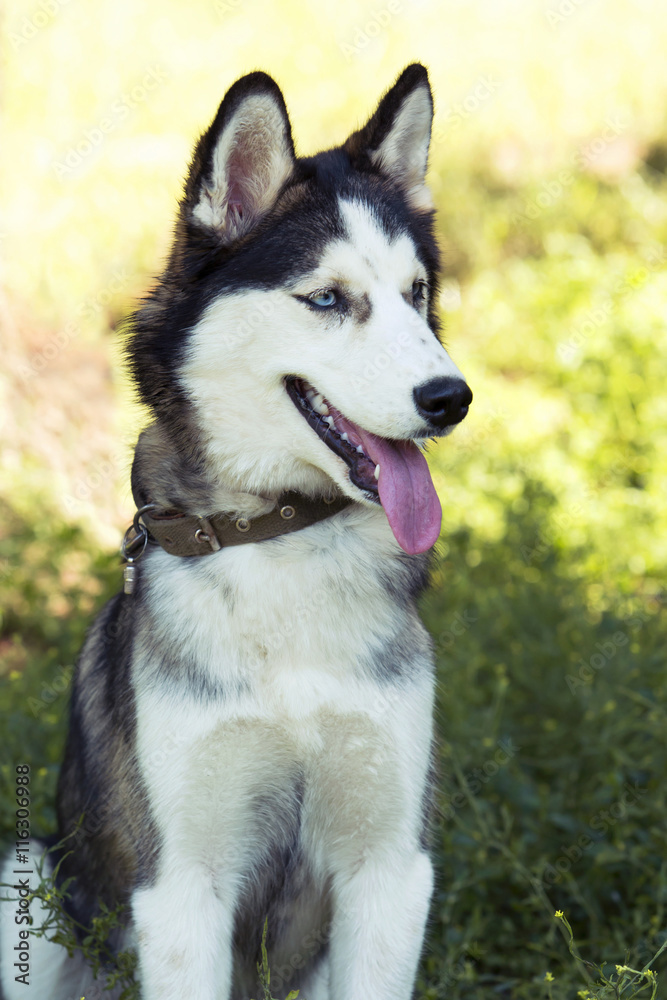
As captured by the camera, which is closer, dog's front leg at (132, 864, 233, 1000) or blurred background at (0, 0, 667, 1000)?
dog's front leg at (132, 864, 233, 1000)

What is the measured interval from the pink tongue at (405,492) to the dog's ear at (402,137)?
726 millimetres

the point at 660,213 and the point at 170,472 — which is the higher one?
the point at 170,472

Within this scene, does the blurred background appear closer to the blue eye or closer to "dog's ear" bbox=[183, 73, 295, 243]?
"dog's ear" bbox=[183, 73, 295, 243]

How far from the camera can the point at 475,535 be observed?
4.33 meters

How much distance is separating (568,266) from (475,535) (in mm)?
2687

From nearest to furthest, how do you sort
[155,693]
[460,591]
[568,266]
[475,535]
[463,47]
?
1. [155,693]
2. [460,591]
3. [475,535]
4. [568,266]
5. [463,47]

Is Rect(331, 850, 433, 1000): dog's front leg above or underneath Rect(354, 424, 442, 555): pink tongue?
underneath

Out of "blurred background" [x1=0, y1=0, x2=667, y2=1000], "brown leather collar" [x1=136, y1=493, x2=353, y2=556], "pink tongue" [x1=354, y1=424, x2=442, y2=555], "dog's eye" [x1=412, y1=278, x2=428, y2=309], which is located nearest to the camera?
"pink tongue" [x1=354, y1=424, x2=442, y2=555]

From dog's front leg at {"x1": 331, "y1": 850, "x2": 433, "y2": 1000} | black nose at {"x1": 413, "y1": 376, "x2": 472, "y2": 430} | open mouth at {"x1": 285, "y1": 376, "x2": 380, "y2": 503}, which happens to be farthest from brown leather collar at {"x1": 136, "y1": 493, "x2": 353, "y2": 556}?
dog's front leg at {"x1": 331, "y1": 850, "x2": 433, "y2": 1000}

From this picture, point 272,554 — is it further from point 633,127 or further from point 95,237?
point 633,127

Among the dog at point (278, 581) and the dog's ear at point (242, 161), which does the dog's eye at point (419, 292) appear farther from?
the dog's ear at point (242, 161)

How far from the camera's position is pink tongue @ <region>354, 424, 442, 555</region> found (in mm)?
1821

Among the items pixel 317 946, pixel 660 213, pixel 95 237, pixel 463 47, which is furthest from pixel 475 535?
pixel 463 47

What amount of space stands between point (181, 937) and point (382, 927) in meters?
0.41
